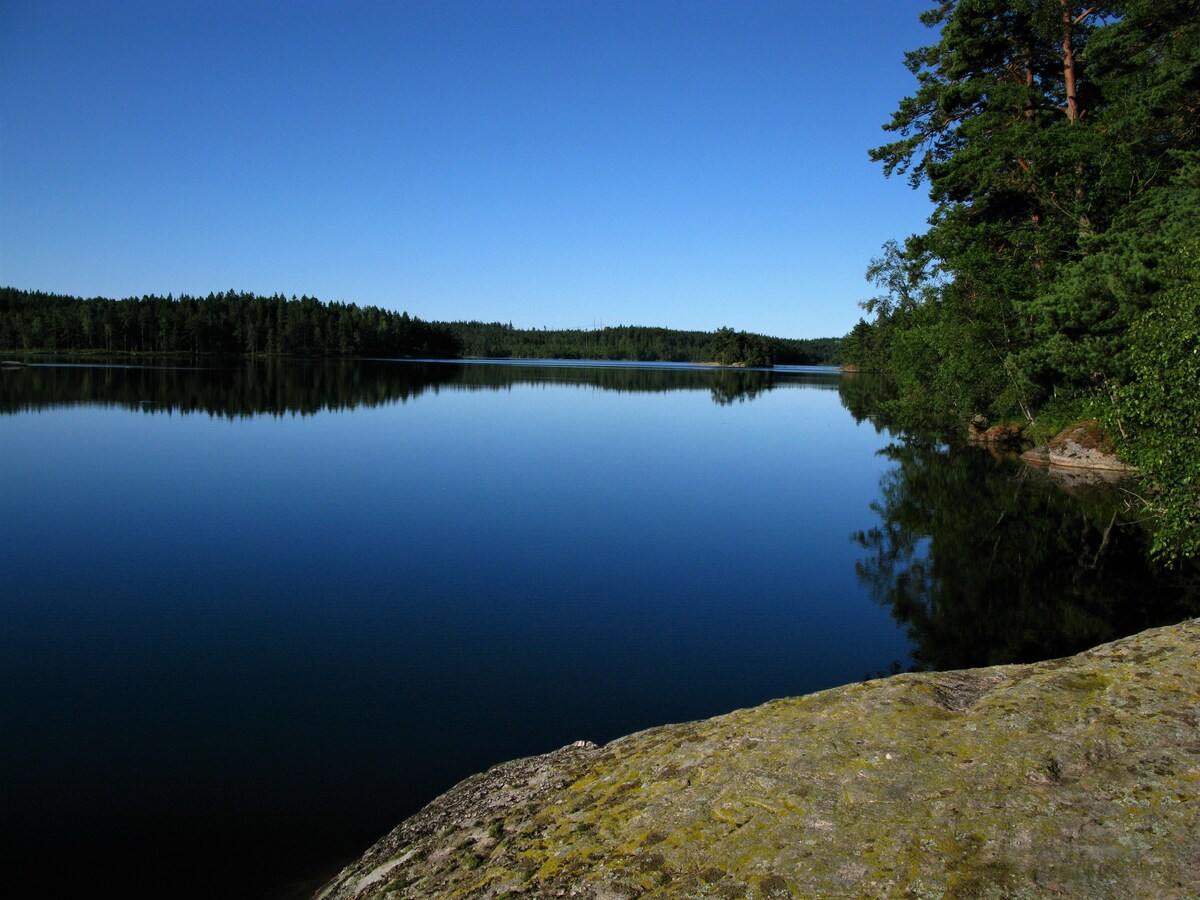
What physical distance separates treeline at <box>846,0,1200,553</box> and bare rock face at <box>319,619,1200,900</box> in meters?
8.69

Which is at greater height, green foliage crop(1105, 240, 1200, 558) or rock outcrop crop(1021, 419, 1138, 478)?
green foliage crop(1105, 240, 1200, 558)

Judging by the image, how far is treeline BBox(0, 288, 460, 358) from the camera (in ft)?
463

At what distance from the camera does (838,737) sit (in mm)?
4973

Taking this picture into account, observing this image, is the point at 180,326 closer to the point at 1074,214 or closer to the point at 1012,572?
the point at 1074,214

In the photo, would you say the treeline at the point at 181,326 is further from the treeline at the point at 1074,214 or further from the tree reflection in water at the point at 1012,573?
the tree reflection in water at the point at 1012,573

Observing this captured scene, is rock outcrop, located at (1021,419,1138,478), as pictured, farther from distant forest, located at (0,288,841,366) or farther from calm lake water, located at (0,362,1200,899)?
distant forest, located at (0,288,841,366)

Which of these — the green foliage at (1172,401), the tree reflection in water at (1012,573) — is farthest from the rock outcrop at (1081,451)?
the green foliage at (1172,401)

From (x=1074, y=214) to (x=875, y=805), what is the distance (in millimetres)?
27690

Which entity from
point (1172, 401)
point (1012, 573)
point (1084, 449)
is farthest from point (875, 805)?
point (1084, 449)

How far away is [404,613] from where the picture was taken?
39.3 ft

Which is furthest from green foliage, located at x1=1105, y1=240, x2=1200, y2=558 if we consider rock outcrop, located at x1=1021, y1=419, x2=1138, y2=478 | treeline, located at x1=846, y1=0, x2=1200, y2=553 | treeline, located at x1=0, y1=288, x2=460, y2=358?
treeline, located at x1=0, y1=288, x2=460, y2=358

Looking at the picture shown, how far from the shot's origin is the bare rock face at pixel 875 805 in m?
3.62

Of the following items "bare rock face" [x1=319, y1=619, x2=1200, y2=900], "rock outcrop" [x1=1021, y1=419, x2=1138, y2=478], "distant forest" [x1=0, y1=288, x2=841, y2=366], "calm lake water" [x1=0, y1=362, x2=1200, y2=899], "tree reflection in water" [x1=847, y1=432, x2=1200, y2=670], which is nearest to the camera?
"bare rock face" [x1=319, y1=619, x2=1200, y2=900]

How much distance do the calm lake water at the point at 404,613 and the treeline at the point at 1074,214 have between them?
380cm
